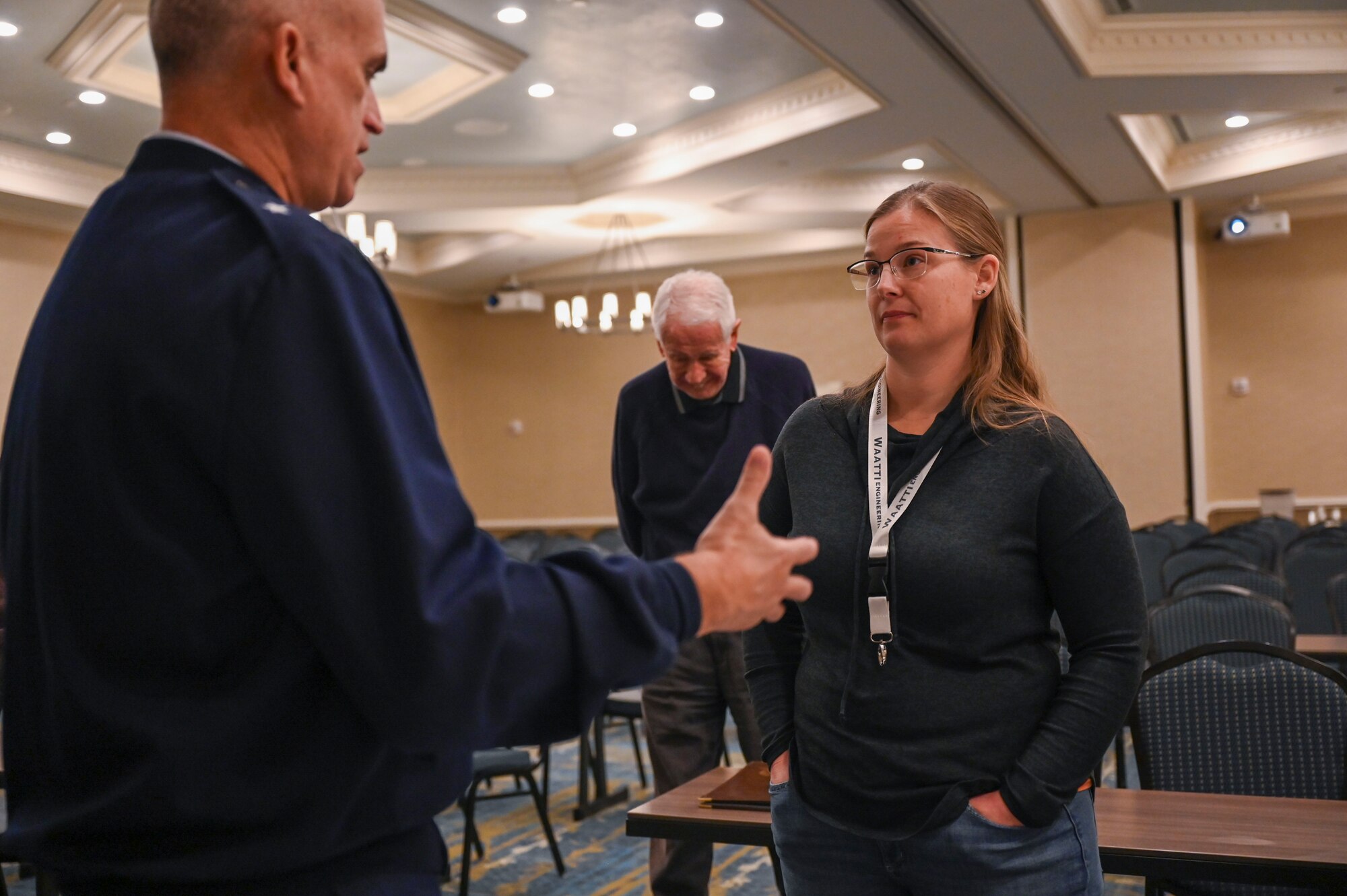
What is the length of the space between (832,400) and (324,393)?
1175 millimetres

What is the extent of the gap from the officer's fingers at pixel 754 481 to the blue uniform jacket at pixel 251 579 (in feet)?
0.52

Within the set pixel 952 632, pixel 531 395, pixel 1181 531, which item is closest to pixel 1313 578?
pixel 1181 531

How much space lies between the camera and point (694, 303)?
10.6 feet

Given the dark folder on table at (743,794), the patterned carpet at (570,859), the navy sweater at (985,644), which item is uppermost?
the navy sweater at (985,644)

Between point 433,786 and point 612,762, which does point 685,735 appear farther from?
point 612,762

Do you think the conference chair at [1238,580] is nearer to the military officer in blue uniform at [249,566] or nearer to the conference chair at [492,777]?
the conference chair at [492,777]

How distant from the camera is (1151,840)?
2021mm

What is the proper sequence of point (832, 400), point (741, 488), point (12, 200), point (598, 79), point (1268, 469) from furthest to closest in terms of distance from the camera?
point (1268, 469)
point (12, 200)
point (598, 79)
point (832, 400)
point (741, 488)

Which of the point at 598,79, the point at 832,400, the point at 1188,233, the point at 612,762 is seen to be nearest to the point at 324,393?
the point at 832,400

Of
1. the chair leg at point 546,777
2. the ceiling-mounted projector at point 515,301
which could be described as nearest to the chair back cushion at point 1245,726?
the chair leg at point 546,777

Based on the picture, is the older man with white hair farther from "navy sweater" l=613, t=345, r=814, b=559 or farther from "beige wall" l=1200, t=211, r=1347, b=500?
"beige wall" l=1200, t=211, r=1347, b=500

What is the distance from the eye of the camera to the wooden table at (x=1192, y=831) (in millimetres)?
1892

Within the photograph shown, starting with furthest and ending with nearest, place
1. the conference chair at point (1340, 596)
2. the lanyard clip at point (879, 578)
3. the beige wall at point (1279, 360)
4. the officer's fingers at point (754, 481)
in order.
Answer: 1. the beige wall at point (1279, 360)
2. the conference chair at point (1340, 596)
3. the lanyard clip at point (879, 578)
4. the officer's fingers at point (754, 481)

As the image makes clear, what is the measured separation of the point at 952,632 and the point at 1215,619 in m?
3.20
